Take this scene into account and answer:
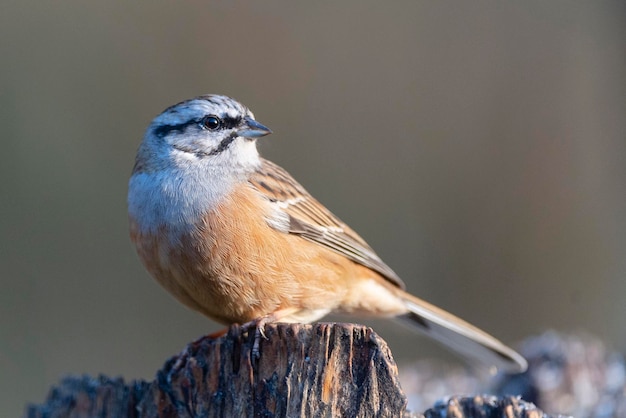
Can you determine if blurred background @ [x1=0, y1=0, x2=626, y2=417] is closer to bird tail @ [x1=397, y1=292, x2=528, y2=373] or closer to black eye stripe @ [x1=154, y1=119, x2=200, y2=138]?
bird tail @ [x1=397, y1=292, x2=528, y2=373]

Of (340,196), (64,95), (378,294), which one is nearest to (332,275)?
(378,294)

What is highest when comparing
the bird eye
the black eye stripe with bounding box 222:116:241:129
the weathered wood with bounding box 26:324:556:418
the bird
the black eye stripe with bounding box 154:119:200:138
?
the black eye stripe with bounding box 222:116:241:129

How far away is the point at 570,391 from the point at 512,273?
13.6 ft

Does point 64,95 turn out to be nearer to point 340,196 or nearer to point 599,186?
point 340,196

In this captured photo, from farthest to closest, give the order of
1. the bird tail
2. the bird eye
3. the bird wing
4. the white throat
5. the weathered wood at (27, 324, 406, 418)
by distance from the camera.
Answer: the bird tail
the bird eye
the bird wing
the white throat
the weathered wood at (27, 324, 406, 418)

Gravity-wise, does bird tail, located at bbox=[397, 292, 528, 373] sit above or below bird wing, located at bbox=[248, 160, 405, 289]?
below

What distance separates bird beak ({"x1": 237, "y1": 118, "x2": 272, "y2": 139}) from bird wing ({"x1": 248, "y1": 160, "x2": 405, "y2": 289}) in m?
0.23

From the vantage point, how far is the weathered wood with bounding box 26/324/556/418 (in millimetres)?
3455

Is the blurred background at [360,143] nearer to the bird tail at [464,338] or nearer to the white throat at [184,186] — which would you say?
the bird tail at [464,338]

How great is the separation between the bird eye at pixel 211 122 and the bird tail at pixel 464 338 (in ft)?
5.38

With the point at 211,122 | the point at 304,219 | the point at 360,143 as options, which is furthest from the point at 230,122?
the point at 360,143

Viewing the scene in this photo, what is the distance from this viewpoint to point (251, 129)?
16.7ft

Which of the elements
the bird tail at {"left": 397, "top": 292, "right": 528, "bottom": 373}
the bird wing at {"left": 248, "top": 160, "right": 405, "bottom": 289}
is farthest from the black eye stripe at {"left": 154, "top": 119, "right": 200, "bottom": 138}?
the bird tail at {"left": 397, "top": 292, "right": 528, "bottom": 373}

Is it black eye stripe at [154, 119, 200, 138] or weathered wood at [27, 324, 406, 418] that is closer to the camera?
weathered wood at [27, 324, 406, 418]
